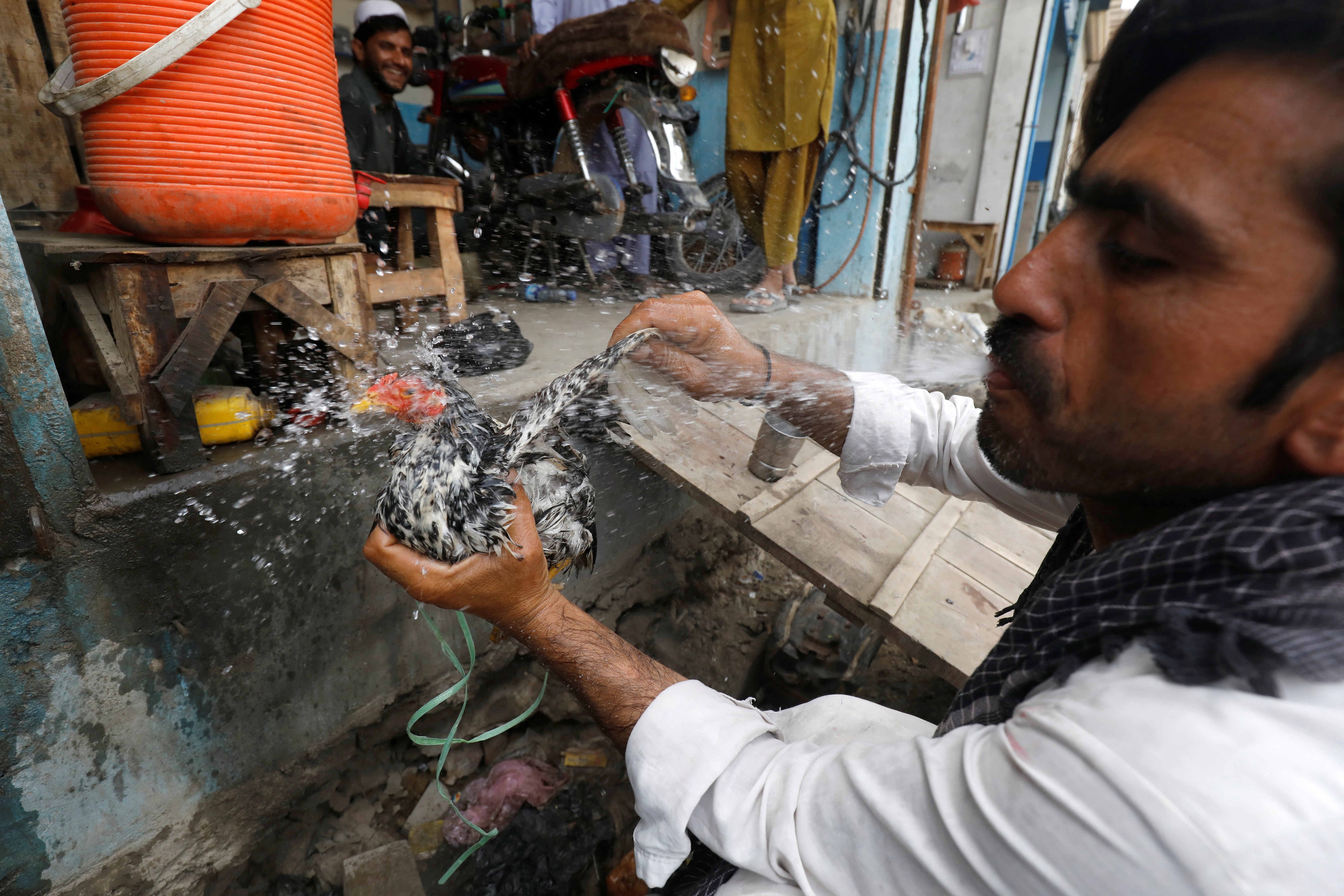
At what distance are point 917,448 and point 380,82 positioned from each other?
5.03 metres

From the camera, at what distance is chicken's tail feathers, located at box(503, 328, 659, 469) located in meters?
1.44

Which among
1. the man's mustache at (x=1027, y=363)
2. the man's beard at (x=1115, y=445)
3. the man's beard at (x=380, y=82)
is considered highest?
the man's beard at (x=380, y=82)

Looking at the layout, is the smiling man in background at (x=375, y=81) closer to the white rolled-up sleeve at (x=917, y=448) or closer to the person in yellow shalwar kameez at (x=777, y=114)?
the person in yellow shalwar kameez at (x=777, y=114)

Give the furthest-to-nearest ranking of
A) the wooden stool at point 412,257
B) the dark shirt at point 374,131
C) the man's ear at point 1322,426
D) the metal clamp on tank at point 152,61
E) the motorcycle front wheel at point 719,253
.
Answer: the motorcycle front wheel at point 719,253, the dark shirt at point 374,131, the wooden stool at point 412,257, the metal clamp on tank at point 152,61, the man's ear at point 1322,426

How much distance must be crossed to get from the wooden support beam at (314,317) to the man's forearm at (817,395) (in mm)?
1382

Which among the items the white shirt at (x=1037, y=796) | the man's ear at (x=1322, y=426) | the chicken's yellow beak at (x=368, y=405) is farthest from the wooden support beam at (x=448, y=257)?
the man's ear at (x=1322, y=426)

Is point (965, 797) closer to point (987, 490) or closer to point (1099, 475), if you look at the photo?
point (1099, 475)

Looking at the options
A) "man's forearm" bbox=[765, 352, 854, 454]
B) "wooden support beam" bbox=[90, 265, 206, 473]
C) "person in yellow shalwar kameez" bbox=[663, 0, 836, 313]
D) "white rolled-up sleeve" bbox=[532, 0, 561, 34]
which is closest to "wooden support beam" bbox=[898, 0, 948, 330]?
"person in yellow shalwar kameez" bbox=[663, 0, 836, 313]

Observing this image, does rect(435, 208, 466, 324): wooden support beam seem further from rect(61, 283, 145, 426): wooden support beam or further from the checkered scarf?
the checkered scarf

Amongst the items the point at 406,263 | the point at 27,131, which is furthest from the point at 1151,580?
the point at 27,131

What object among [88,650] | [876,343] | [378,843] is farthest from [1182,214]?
[876,343]

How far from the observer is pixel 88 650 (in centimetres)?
159

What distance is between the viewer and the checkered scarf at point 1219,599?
2.24 feet

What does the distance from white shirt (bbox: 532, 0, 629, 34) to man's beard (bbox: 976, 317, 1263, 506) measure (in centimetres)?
518
